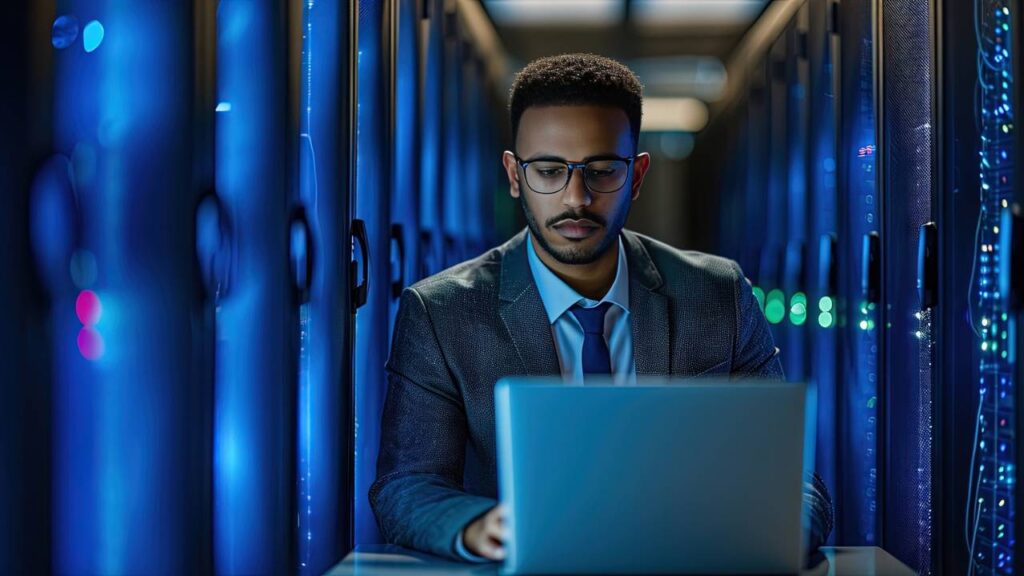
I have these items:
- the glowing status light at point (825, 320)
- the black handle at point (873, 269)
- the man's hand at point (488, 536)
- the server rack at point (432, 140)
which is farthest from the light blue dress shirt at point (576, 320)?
the glowing status light at point (825, 320)

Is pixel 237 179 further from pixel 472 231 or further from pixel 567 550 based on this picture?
pixel 472 231

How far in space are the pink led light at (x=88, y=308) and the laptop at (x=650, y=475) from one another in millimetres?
539

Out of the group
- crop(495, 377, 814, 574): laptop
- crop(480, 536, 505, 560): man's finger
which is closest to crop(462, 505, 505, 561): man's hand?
crop(480, 536, 505, 560): man's finger

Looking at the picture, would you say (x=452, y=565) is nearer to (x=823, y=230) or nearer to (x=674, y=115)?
(x=823, y=230)

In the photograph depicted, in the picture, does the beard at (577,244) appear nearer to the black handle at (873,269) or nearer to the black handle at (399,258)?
the black handle at (873,269)

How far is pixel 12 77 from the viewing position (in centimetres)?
104

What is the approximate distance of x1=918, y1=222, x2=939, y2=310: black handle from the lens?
206 centimetres

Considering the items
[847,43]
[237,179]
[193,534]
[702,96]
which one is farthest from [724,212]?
[193,534]

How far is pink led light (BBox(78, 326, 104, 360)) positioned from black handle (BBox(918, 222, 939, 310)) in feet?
5.41

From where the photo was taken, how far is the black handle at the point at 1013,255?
5.07 ft

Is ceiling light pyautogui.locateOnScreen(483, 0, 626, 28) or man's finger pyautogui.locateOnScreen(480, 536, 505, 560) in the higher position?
ceiling light pyautogui.locateOnScreen(483, 0, 626, 28)

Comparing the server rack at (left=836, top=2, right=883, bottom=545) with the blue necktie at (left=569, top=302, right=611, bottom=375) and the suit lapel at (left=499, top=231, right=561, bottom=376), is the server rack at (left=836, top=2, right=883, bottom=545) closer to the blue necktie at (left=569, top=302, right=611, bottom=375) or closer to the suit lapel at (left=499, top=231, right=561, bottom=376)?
the blue necktie at (left=569, top=302, right=611, bottom=375)

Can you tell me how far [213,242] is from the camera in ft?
4.83

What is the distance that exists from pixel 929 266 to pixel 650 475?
4.17 ft
